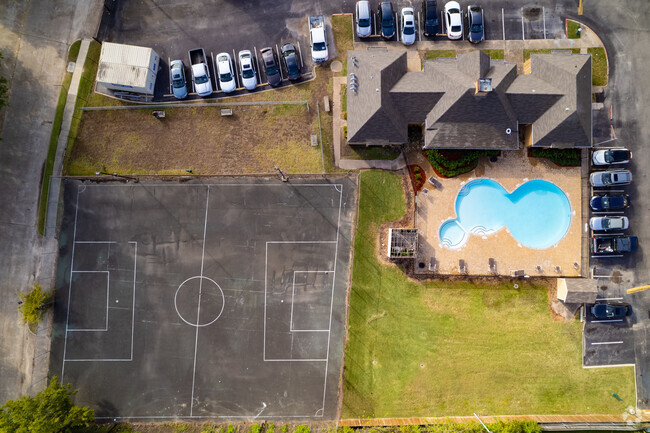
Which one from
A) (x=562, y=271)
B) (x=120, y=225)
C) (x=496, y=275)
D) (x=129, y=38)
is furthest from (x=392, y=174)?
(x=129, y=38)

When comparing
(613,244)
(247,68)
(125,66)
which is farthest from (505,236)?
(125,66)

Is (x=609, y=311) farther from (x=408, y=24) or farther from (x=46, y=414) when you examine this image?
(x=46, y=414)

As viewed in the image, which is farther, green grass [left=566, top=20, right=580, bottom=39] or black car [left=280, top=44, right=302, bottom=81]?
green grass [left=566, top=20, right=580, bottom=39]

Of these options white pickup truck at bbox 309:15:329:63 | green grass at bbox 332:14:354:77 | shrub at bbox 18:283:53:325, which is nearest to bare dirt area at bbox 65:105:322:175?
white pickup truck at bbox 309:15:329:63

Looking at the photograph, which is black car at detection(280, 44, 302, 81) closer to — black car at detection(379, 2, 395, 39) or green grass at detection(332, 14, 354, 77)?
green grass at detection(332, 14, 354, 77)

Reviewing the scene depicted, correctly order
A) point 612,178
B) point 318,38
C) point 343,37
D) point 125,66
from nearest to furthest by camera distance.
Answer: point 612,178, point 125,66, point 318,38, point 343,37

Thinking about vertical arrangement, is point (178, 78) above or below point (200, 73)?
below
